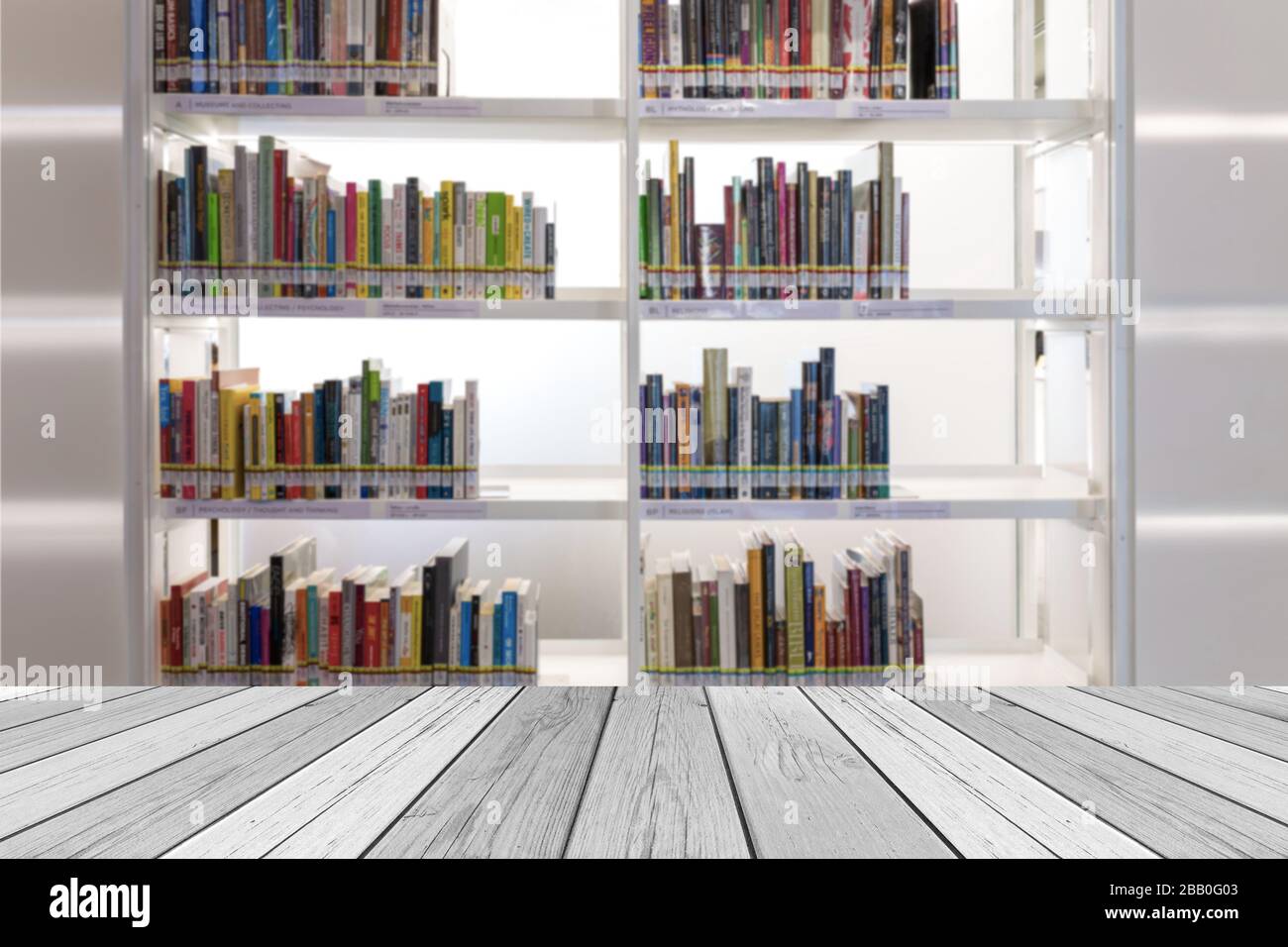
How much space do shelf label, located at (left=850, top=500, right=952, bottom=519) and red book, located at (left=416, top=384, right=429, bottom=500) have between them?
1.02m

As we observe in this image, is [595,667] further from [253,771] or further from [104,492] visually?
[253,771]

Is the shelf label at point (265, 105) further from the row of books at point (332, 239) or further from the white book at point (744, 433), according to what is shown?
the white book at point (744, 433)

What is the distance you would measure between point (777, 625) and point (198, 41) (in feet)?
6.41

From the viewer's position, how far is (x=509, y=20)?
3.15 meters

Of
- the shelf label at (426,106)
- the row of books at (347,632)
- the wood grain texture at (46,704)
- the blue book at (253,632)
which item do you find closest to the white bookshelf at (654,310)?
the shelf label at (426,106)

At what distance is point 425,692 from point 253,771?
259 mm

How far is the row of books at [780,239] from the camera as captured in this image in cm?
262

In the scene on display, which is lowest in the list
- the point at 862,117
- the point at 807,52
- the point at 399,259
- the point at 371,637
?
the point at 371,637

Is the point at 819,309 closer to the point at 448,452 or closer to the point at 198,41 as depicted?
the point at 448,452

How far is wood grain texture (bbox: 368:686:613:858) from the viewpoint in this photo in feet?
1.93

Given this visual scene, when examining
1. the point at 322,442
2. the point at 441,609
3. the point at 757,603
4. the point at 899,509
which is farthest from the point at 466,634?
the point at 899,509

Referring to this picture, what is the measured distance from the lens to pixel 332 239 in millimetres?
2633
